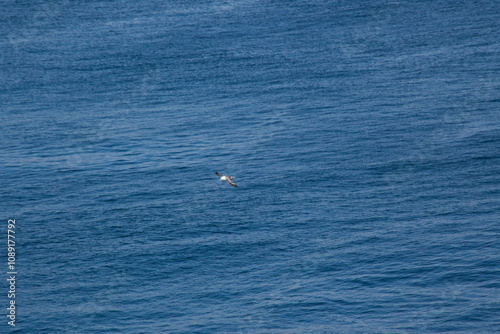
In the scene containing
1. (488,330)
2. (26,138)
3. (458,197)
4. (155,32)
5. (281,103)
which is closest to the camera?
(488,330)

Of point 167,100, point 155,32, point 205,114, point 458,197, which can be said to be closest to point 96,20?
point 155,32

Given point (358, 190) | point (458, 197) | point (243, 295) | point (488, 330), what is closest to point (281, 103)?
point (358, 190)

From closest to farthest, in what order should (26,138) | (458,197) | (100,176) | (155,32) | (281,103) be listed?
1. (458,197)
2. (100,176)
3. (26,138)
4. (281,103)
5. (155,32)

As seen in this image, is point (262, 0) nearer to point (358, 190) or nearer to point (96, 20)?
point (96, 20)

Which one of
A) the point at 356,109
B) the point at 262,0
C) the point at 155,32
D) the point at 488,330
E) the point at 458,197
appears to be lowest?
the point at 488,330

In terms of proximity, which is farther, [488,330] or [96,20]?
[96,20]

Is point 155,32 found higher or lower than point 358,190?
higher
